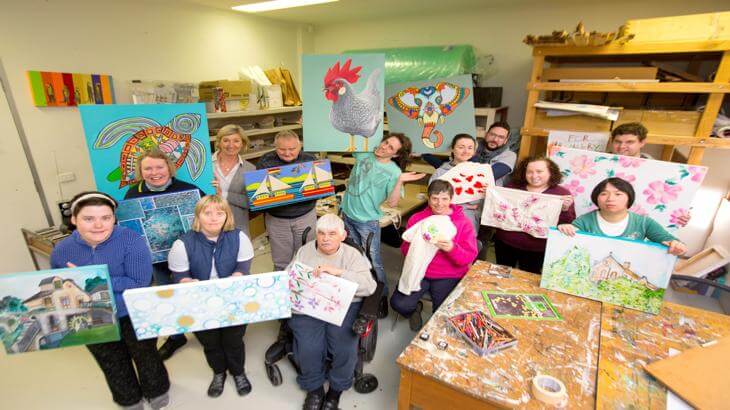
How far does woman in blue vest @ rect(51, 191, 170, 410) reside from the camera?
5.54 ft

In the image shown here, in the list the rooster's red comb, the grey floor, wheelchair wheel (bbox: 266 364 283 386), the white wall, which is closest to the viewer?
the grey floor

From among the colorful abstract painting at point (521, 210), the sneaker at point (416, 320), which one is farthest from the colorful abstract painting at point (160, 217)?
the colorful abstract painting at point (521, 210)

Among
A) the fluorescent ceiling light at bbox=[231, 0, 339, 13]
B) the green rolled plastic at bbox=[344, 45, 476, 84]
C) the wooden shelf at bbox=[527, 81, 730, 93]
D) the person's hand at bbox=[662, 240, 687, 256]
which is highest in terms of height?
the fluorescent ceiling light at bbox=[231, 0, 339, 13]

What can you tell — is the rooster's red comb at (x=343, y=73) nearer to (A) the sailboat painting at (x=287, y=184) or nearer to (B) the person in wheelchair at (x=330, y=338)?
(A) the sailboat painting at (x=287, y=184)

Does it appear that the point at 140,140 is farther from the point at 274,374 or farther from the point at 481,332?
the point at 481,332

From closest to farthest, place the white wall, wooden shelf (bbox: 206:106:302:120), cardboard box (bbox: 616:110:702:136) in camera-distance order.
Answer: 1. cardboard box (bbox: 616:110:702:136)
2. the white wall
3. wooden shelf (bbox: 206:106:302:120)

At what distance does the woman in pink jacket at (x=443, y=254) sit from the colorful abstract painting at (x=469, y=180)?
0.27 meters

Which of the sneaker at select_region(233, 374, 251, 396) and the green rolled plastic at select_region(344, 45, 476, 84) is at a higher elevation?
the green rolled plastic at select_region(344, 45, 476, 84)

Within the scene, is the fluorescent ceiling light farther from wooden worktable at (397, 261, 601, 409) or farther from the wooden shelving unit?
wooden worktable at (397, 261, 601, 409)

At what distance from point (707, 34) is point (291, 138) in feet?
10.3

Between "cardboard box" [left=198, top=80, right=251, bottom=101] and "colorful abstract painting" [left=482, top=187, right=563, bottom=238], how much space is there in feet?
9.82

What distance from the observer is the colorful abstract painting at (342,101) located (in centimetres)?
262

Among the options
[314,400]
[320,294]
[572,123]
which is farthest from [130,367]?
[572,123]

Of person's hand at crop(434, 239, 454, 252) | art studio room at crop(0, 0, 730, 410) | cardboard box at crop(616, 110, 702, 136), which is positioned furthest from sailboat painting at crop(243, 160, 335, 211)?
cardboard box at crop(616, 110, 702, 136)
